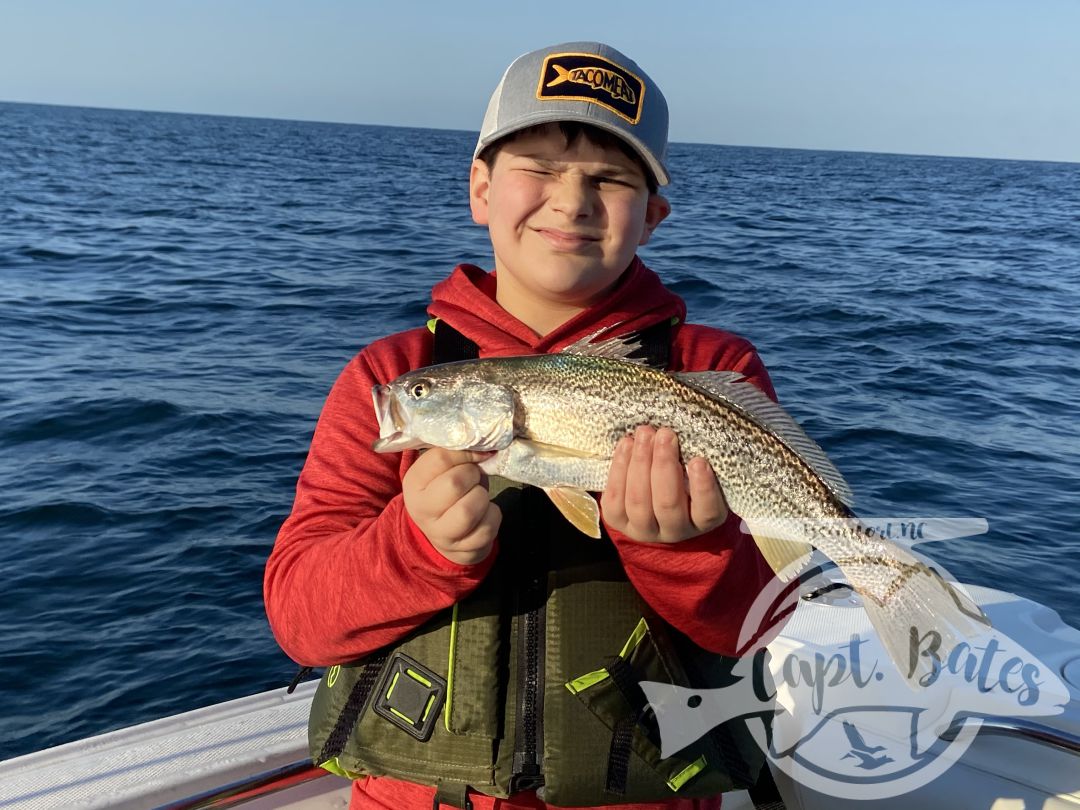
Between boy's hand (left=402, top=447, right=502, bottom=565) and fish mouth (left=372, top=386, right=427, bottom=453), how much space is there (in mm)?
240

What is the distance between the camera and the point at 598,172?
3104 mm

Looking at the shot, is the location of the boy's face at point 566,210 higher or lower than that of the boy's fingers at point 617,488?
higher

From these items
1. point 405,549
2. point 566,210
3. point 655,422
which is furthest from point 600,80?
point 405,549

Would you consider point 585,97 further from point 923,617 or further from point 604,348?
point 923,617

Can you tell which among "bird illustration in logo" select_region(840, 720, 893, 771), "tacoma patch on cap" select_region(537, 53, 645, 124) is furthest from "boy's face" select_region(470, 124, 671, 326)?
"bird illustration in logo" select_region(840, 720, 893, 771)

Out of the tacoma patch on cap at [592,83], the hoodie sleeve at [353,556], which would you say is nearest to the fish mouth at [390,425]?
the hoodie sleeve at [353,556]

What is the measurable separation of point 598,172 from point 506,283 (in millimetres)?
550

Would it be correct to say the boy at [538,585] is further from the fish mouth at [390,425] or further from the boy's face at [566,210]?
the fish mouth at [390,425]

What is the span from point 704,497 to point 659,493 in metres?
0.14

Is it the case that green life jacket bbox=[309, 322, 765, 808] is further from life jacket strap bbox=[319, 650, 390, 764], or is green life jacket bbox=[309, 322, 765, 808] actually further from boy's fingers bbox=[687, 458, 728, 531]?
boy's fingers bbox=[687, 458, 728, 531]

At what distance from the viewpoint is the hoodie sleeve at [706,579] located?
9.18 feet

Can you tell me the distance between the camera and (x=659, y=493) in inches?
104

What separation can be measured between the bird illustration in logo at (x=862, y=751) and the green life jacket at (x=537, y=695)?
1451 mm

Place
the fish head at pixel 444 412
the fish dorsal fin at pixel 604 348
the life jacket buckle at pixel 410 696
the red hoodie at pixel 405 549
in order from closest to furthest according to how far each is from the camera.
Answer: the red hoodie at pixel 405 549, the fish head at pixel 444 412, the life jacket buckle at pixel 410 696, the fish dorsal fin at pixel 604 348
